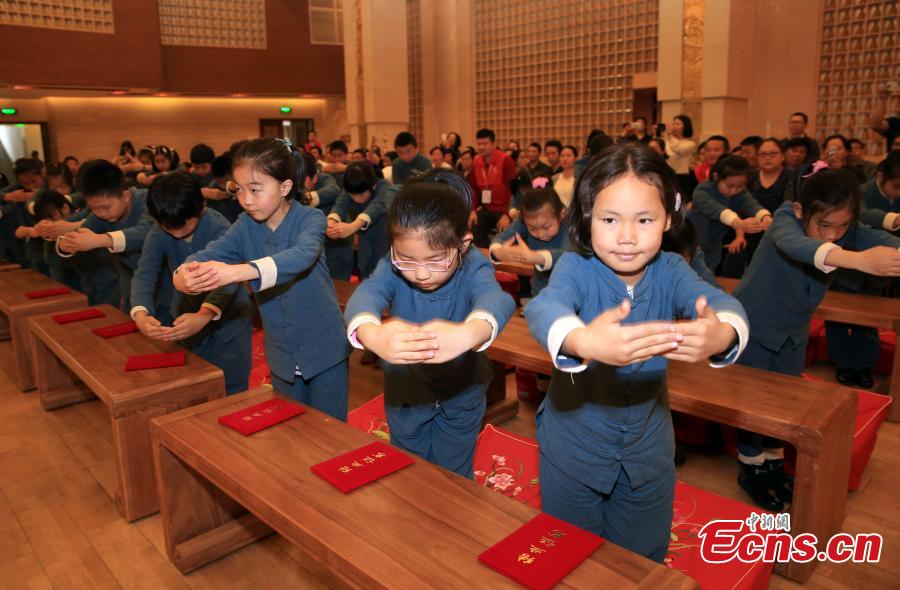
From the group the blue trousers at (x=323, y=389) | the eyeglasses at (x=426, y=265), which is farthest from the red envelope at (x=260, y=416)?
the eyeglasses at (x=426, y=265)

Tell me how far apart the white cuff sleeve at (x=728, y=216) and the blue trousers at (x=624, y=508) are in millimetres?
2953

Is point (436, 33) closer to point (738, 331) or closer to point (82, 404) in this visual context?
point (82, 404)

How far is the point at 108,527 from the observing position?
2.69 m

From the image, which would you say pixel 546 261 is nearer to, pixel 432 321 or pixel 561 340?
pixel 432 321

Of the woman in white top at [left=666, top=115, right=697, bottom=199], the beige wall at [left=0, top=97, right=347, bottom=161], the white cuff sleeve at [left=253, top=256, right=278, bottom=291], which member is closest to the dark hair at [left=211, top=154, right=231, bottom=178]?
the white cuff sleeve at [left=253, top=256, right=278, bottom=291]

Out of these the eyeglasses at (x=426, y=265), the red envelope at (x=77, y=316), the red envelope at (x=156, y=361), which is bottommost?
the red envelope at (x=156, y=361)

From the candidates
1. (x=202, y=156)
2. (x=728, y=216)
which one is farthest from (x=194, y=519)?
(x=202, y=156)

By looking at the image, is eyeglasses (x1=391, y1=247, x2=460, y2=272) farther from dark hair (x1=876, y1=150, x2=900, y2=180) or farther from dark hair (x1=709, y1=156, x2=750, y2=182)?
dark hair (x1=876, y1=150, x2=900, y2=180)

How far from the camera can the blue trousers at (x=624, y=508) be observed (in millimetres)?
1527

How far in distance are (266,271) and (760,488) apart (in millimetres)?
2112

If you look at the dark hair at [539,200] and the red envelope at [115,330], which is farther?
the dark hair at [539,200]

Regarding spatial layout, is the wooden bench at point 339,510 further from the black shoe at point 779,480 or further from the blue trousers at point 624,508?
the black shoe at point 779,480

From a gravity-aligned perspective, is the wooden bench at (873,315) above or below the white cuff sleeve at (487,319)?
below

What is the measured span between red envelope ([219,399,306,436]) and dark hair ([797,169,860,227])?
6.68 ft
